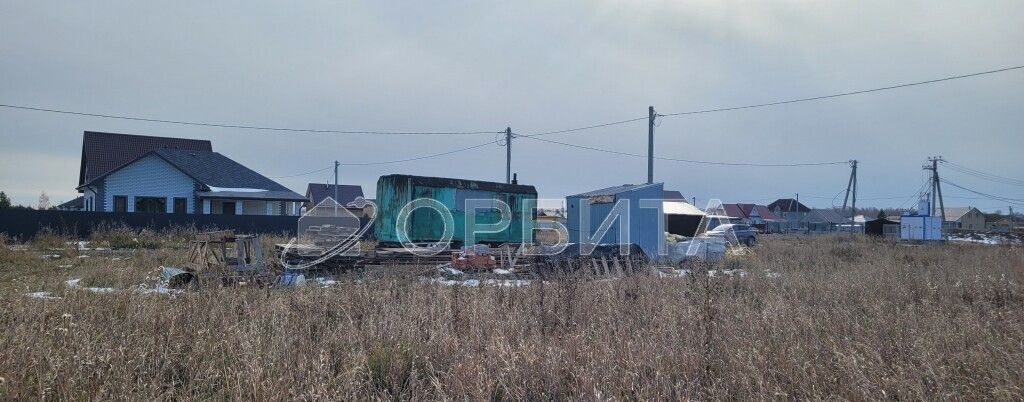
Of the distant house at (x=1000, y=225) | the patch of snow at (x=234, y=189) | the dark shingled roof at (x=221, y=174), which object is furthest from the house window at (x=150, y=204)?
the distant house at (x=1000, y=225)

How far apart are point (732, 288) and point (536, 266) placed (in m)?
4.09

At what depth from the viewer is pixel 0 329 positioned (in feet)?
14.4

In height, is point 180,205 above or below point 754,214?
above

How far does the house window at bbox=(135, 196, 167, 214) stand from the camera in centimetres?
Result: 2706

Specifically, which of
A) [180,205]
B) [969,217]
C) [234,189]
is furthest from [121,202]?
[969,217]

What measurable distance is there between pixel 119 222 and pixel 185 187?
18.9ft

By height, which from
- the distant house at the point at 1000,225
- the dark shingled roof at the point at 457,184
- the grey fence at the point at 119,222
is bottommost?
the distant house at the point at 1000,225

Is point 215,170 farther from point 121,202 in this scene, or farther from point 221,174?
point 121,202

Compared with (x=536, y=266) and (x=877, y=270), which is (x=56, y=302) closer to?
(x=536, y=266)

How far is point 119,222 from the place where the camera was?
2130 centimetres

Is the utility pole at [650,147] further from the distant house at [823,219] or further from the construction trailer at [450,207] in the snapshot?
the distant house at [823,219]

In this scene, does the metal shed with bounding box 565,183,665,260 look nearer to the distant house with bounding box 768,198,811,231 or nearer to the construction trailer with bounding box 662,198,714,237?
the construction trailer with bounding box 662,198,714,237

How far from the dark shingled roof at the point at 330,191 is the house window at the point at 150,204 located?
27433 mm

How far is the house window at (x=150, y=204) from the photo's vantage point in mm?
27062
